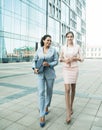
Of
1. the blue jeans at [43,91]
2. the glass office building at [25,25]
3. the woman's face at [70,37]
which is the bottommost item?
the blue jeans at [43,91]

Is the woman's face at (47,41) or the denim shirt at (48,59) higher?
the woman's face at (47,41)

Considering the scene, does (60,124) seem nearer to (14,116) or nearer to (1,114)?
(14,116)

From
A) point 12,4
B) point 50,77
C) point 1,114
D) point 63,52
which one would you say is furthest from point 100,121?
point 12,4

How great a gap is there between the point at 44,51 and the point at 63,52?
17.6 inches

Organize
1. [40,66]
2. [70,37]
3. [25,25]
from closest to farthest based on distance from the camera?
[40,66], [70,37], [25,25]

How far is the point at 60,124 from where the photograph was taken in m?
3.93

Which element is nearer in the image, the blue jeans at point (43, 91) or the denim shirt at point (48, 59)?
the blue jeans at point (43, 91)

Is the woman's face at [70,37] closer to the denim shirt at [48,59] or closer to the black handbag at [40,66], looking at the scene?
the denim shirt at [48,59]

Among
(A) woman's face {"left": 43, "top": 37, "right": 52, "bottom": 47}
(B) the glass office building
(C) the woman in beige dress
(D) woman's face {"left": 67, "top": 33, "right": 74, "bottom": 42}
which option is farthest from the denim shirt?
(B) the glass office building

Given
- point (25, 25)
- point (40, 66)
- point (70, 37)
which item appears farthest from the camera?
point (25, 25)

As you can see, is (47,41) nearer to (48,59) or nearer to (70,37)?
(48,59)

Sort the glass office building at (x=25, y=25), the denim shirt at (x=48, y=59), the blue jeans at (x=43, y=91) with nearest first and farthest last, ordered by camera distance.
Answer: the blue jeans at (x=43, y=91) → the denim shirt at (x=48, y=59) → the glass office building at (x=25, y=25)

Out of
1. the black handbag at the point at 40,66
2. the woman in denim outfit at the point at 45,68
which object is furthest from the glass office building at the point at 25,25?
the black handbag at the point at 40,66

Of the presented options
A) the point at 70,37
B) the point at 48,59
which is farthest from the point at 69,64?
the point at 70,37
